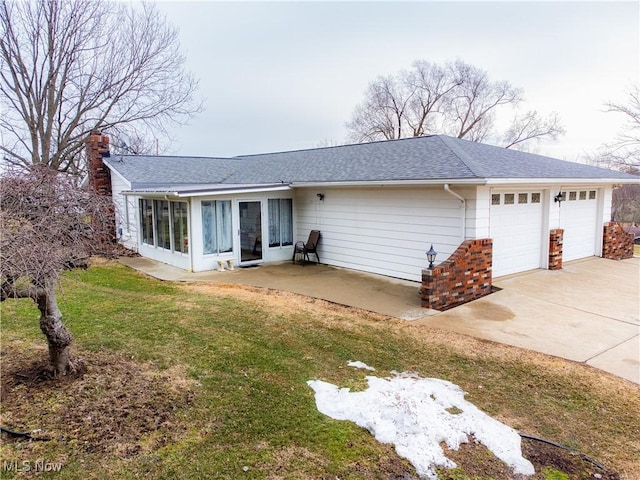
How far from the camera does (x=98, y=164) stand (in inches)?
618

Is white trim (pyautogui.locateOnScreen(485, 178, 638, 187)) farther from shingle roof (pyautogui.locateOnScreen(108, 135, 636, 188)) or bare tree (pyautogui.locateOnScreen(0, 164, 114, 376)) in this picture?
bare tree (pyautogui.locateOnScreen(0, 164, 114, 376))

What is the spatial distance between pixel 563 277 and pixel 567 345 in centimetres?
466

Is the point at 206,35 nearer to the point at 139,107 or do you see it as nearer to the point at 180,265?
the point at 139,107

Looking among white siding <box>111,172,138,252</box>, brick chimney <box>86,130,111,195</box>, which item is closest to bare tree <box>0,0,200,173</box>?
brick chimney <box>86,130,111,195</box>

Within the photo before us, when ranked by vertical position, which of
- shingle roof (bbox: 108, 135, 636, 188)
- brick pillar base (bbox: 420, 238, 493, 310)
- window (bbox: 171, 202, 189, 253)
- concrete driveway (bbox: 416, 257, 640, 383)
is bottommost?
concrete driveway (bbox: 416, 257, 640, 383)

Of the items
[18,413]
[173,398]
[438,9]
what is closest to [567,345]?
[173,398]

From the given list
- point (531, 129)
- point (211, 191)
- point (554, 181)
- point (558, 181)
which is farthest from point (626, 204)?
point (211, 191)

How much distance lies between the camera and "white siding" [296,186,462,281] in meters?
9.05

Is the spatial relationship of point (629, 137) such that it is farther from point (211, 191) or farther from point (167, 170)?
point (167, 170)

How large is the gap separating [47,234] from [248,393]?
2.36 m

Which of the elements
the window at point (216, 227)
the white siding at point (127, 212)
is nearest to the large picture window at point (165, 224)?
the window at point (216, 227)

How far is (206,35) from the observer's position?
16672mm

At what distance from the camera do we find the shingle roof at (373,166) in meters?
9.13

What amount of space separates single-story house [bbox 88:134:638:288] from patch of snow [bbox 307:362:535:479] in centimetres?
481
